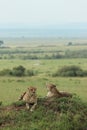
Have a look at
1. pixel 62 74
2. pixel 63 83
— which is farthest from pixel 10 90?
pixel 62 74

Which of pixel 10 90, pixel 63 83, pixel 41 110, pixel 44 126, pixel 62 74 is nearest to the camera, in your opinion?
pixel 44 126

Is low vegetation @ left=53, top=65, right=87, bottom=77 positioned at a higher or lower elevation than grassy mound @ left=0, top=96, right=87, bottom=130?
lower

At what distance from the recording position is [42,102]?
11.4 meters

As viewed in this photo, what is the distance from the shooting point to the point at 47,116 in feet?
35.4

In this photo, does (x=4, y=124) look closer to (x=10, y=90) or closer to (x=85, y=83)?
(x=10, y=90)

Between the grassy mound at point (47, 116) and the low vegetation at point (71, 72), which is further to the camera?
the low vegetation at point (71, 72)

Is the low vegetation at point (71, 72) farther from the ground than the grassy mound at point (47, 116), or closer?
closer

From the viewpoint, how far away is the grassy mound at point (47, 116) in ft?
33.9

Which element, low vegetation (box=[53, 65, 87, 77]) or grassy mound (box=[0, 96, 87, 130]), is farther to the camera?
low vegetation (box=[53, 65, 87, 77])

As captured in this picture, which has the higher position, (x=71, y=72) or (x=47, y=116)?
(x=47, y=116)

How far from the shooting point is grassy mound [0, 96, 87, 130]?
10336mm

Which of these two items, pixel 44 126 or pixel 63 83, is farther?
pixel 63 83

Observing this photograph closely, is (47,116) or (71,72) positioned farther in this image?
(71,72)

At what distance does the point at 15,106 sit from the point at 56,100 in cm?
105
